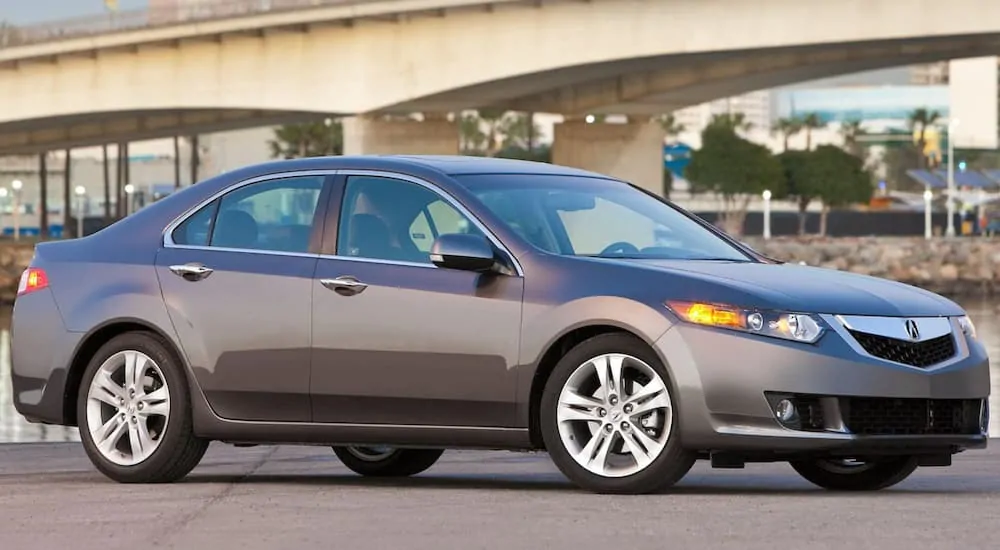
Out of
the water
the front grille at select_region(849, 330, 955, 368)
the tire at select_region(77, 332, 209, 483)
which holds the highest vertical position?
the front grille at select_region(849, 330, 955, 368)

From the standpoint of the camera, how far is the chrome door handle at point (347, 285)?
31.9 feet

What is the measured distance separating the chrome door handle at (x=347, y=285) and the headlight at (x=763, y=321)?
5.07ft

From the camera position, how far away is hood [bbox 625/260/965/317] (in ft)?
29.4

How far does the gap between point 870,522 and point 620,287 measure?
160 centimetres

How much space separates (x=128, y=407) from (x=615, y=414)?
2413 millimetres

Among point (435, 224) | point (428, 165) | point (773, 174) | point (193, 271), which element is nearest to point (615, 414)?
point (435, 224)

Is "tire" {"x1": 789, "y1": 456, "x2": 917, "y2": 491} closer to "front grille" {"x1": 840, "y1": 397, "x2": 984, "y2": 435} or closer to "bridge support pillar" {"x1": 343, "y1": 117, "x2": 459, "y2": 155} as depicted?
"front grille" {"x1": 840, "y1": 397, "x2": 984, "y2": 435}

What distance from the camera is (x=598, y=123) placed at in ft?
208

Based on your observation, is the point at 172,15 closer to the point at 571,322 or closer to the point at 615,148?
the point at 615,148

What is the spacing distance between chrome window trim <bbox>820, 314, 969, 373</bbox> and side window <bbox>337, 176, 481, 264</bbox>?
1.66 m

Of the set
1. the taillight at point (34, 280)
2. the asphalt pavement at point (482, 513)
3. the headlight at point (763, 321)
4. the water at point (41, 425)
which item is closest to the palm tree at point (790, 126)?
the water at point (41, 425)

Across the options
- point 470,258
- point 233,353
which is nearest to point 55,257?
point 233,353

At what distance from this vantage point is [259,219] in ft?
33.8

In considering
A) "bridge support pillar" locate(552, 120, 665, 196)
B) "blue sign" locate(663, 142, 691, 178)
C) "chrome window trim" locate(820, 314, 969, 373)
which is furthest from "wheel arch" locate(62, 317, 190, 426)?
"blue sign" locate(663, 142, 691, 178)
